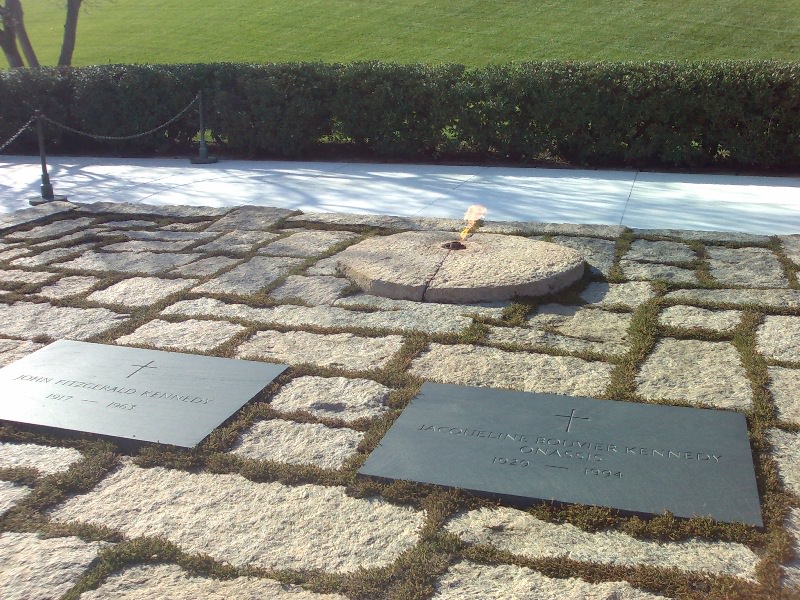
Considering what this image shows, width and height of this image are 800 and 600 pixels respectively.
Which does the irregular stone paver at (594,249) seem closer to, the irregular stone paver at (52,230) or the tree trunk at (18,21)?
the irregular stone paver at (52,230)

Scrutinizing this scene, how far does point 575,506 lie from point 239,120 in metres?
9.24

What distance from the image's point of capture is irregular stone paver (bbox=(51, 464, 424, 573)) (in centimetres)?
245

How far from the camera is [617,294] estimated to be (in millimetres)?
4797

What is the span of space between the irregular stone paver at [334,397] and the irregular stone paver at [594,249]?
2.23 m

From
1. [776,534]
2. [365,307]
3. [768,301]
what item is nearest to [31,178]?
[365,307]

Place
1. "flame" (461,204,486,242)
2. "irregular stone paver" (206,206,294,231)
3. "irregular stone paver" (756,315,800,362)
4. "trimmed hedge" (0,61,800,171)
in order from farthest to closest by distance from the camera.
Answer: "trimmed hedge" (0,61,800,171) < "irregular stone paver" (206,206,294,231) < "flame" (461,204,486,242) < "irregular stone paver" (756,315,800,362)

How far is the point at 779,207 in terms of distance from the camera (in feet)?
23.6

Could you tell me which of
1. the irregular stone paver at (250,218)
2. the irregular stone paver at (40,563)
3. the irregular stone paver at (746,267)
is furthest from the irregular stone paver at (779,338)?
the irregular stone paver at (250,218)

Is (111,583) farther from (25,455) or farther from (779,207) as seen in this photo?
(779,207)

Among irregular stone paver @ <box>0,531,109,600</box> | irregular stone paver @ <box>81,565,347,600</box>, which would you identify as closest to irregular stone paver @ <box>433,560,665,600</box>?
irregular stone paver @ <box>81,565,347,600</box>

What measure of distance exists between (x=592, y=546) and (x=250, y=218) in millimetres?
5028

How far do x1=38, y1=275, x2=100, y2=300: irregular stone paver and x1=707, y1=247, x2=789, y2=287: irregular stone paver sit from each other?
3.95m

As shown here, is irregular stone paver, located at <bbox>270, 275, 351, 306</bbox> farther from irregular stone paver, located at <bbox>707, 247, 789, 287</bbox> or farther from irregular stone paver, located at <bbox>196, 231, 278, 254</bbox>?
irregular stone paver, located at <bbox>707, 247, 789, 287</bbox>

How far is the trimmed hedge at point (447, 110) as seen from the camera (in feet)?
29.6
